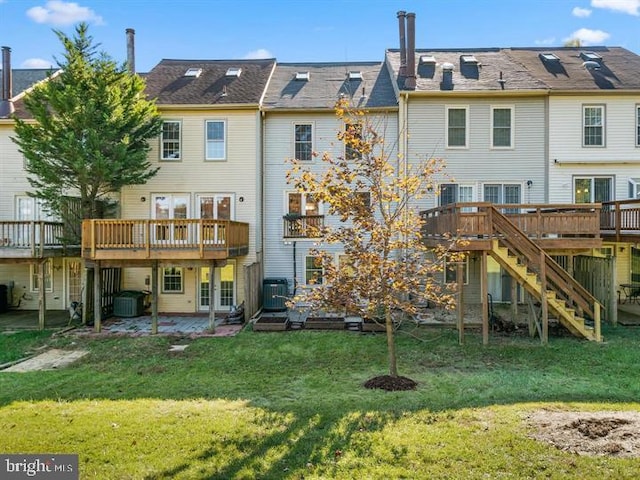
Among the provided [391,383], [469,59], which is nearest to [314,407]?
[391,383]

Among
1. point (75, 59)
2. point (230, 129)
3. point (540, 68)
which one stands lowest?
point (230, 129)

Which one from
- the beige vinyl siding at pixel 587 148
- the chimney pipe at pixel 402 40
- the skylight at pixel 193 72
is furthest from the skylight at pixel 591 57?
the skylight at pixel 193 72

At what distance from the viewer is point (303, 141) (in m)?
16.9

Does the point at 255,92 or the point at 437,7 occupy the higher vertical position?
the point at 437,7

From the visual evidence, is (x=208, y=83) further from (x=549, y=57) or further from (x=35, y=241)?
(x=549, y=57)

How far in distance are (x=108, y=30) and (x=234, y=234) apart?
9079 millimetres

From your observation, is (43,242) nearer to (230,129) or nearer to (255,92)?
(230,129)

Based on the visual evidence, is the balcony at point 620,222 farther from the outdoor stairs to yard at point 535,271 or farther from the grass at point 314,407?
the grass at point 314,407

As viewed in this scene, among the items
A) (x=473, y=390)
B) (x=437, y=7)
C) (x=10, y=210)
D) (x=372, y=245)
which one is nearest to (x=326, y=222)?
(x=372, y=245)

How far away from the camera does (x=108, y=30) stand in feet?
51.3

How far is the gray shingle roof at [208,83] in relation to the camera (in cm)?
1662

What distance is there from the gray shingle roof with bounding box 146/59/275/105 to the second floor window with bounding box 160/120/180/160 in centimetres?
86

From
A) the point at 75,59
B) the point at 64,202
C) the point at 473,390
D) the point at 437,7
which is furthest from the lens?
the point at 437,7

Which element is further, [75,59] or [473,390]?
[75,59]
